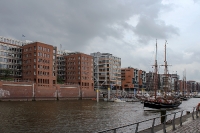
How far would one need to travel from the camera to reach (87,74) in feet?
512

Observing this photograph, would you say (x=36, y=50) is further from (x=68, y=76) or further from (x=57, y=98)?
(x=68, y=76)

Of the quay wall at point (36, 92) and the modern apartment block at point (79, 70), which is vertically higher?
the modern apartment block at point (79, 70)

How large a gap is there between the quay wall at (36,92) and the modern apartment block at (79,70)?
677cm

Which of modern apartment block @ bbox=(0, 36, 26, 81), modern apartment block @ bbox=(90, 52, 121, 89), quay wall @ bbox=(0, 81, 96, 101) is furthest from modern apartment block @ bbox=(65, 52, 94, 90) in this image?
modern apartment block @ bbox=(0, 36, 26, 81)

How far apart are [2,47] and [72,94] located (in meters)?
43.6

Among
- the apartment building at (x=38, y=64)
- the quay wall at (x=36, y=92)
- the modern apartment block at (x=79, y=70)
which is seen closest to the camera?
the quay wall at (x=36, y=92)

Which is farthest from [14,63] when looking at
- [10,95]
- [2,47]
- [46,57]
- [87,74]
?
[87,74]

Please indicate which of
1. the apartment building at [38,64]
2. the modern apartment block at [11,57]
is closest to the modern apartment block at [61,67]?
the apartment building at [38,64]

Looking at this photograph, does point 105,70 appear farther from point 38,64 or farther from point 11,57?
point 11,57

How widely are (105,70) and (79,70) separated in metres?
40.9

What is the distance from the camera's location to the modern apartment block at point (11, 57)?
126438 millimetres

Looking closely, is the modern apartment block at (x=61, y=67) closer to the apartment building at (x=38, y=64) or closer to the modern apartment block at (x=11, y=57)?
the apartment building at (x=38, y=64)

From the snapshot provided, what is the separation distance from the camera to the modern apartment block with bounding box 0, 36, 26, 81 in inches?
4978

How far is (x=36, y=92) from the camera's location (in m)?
113
